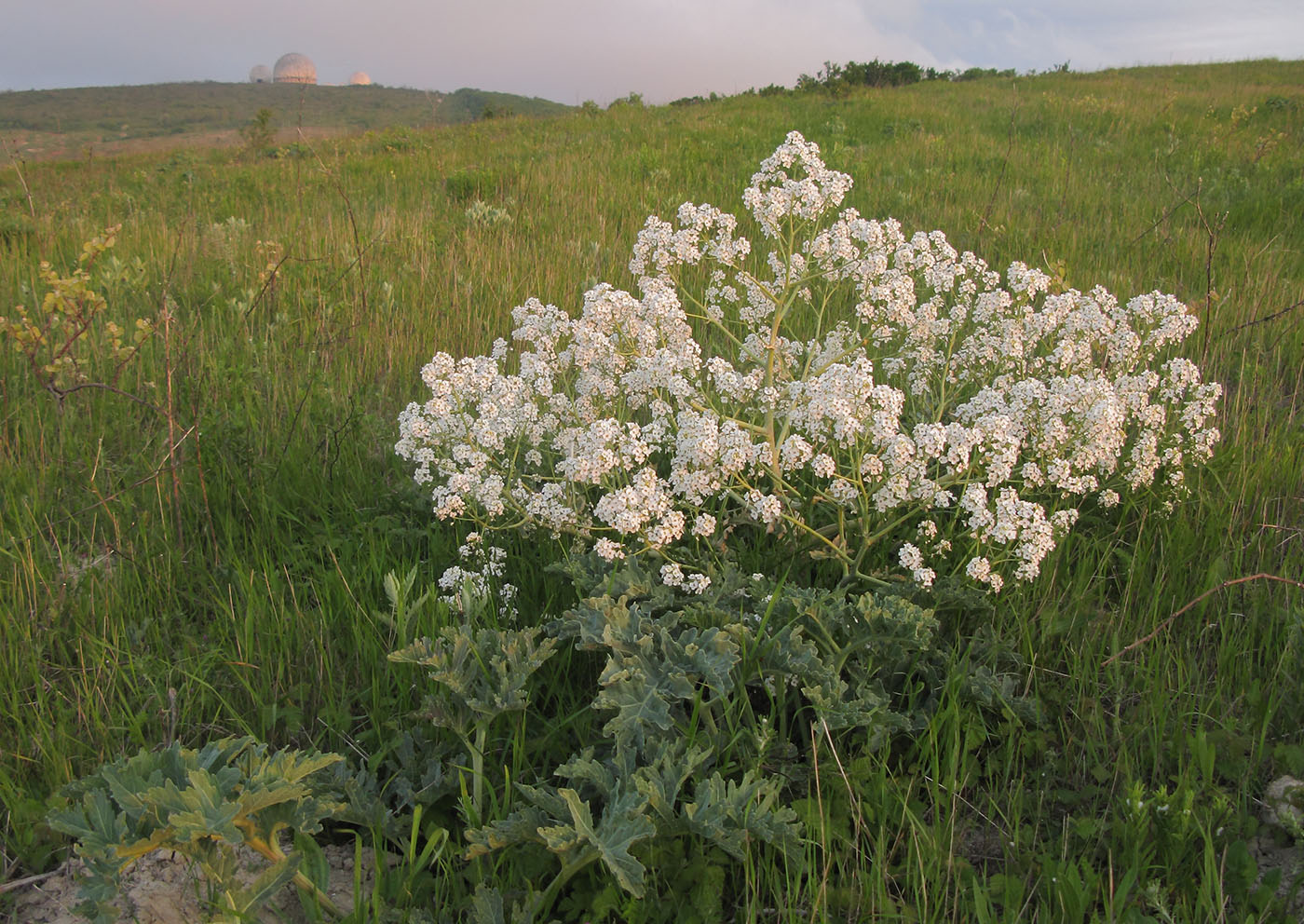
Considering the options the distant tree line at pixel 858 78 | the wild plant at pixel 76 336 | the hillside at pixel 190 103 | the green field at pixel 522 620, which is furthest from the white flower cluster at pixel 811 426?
the hillside at pixel 190 103

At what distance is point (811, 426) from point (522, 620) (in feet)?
3.82

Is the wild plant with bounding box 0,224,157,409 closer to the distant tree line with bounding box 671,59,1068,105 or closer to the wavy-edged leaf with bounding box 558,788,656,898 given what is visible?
the wavy-edged leaf with bounding box 558,788,656,898

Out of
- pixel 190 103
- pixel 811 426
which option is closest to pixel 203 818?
pixel 811 426

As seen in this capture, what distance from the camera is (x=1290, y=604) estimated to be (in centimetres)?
263

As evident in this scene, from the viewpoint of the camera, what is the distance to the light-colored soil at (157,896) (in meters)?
1.74

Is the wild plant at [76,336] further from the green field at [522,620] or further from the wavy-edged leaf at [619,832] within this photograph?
the wavy-edged leaf at [619,832]

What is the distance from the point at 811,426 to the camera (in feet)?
8.45

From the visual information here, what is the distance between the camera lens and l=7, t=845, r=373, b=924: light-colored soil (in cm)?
174

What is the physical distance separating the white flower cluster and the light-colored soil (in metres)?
1.17

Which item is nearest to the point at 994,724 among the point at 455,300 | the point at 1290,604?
the point at 1290,604

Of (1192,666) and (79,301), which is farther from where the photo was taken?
(79,301)

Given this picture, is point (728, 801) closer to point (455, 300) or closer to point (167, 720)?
point (167, 720)

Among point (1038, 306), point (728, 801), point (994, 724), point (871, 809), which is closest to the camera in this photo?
point (728, 801)

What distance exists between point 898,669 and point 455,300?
4054 millimetres
